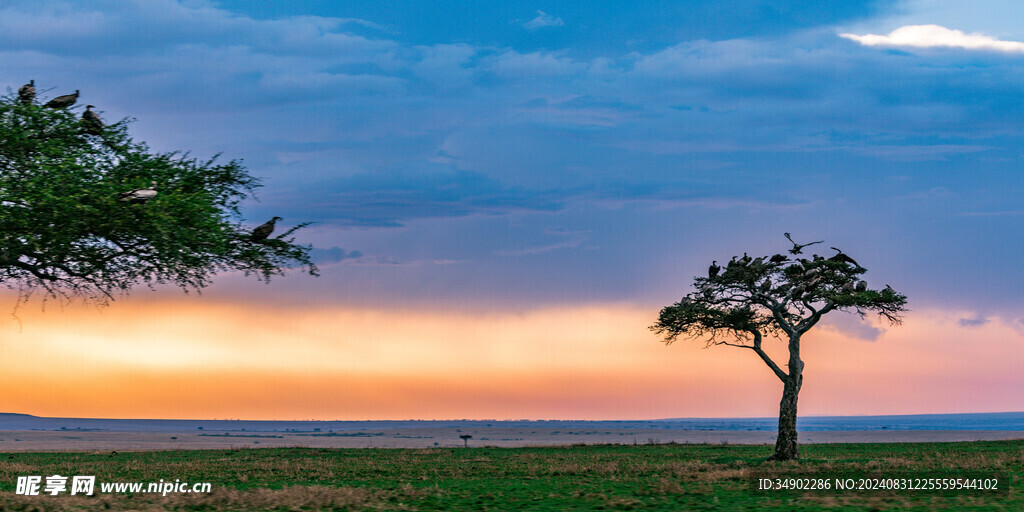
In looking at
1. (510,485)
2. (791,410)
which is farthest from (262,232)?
(791,410)

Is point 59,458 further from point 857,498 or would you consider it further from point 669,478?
point 857,498

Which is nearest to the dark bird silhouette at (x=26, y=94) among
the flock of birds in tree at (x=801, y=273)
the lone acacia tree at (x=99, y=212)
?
the lone acacia tree at (x=99, y=212)

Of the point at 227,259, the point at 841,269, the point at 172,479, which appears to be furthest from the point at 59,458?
the point at 841,269

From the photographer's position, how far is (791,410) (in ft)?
134

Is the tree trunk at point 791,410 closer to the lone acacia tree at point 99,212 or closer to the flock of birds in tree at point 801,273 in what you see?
the flock of birds in tree at point 801,273

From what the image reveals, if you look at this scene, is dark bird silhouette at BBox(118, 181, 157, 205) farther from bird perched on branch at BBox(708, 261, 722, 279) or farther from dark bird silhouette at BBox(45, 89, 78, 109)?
bird perched on branch at BBox(708, 261, 722, 279)

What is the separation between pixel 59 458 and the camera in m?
49.8

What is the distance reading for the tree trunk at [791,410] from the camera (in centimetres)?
4069

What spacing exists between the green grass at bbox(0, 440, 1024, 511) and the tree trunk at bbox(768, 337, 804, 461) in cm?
130

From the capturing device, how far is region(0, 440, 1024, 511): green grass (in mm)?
21156

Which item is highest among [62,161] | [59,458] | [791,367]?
[62,161]

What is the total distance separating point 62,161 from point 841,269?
35.1 meters

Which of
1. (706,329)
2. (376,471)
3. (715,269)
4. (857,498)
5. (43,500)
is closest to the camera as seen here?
(43,500)

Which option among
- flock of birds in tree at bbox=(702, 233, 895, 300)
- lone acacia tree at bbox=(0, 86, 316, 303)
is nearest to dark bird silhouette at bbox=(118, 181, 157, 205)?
lone acacia tree at bbox=(0, 86, 316, 303)
